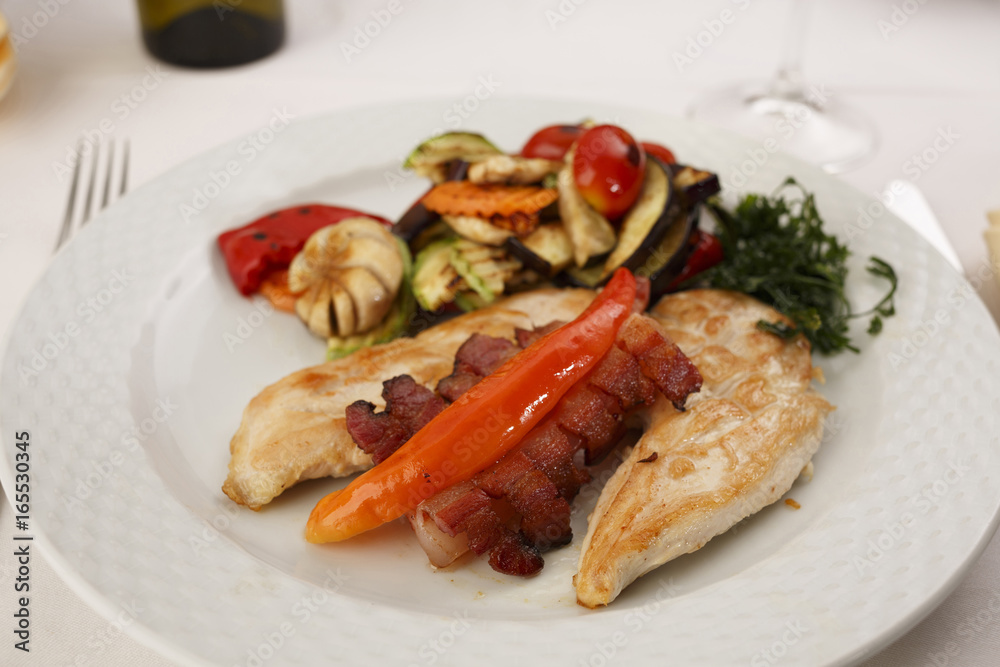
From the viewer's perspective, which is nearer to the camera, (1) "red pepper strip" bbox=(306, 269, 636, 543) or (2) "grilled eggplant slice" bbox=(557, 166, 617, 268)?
(1) "red pepper strip" bbox=(306, 269, 636, 543)

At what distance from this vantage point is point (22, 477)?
8.55ft

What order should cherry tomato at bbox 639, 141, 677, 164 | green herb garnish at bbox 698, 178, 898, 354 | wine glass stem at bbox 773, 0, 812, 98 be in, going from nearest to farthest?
green herb garnish at bbox 698, 178, 898, 354
cherry tomato at bbox 639, 141, 677, 164
wine glass stem at bbox 773, 0, 812, 98

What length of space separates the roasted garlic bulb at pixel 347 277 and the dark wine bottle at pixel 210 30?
8.61ft

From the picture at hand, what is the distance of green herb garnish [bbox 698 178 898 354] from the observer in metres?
3.51

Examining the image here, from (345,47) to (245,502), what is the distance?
437 cm

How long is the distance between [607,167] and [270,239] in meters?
1.61

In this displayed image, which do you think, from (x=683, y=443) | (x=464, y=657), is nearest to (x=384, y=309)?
(x=683, y=443)

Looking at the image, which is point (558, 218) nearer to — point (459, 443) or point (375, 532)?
point (459, 443)

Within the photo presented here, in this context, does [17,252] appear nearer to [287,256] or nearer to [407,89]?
[287,256]

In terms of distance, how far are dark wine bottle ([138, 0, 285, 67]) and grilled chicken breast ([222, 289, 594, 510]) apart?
3379mm

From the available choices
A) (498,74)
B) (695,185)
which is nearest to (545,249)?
(695,185)

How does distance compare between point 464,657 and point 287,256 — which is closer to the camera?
point 464,657

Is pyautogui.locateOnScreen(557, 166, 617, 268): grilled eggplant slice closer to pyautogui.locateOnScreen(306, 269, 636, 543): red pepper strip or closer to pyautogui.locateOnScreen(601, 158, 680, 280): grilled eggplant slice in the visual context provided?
pyautogui.locateOnScreen(601, 158, 680, 280): grilled eggplant slice

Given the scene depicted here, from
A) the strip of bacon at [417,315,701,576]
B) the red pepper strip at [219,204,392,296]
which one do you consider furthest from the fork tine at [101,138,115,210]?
the strip of bacon at [417,315,701,576]
